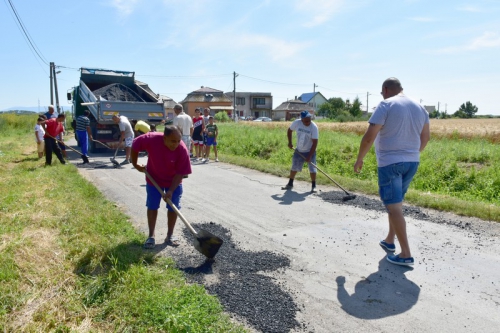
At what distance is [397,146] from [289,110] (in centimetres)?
7155

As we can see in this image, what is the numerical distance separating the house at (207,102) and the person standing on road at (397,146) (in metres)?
61.9

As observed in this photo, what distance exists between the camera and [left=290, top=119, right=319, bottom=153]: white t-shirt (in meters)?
7.93

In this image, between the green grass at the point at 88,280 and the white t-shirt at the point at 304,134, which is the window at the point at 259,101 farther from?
the green grass at the point at 88,280

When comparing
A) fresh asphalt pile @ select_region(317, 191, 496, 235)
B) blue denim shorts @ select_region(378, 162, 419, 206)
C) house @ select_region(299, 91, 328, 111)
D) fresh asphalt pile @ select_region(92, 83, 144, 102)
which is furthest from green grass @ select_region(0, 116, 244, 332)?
house @ select_region(299, 91, 328, 111)

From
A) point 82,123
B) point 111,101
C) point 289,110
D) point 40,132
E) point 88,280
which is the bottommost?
point 88,280

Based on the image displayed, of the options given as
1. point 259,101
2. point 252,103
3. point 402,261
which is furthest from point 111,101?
point 259,101

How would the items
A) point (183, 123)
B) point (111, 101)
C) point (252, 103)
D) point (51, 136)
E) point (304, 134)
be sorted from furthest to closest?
point (252, 103) < point (111, 101) < point (183, 123) < point (51, 136) < point (304, 134)

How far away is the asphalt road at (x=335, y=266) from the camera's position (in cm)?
311

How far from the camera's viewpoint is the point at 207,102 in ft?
219

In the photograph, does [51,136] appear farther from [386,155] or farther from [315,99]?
[315,99]

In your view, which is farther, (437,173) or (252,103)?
(252,103)

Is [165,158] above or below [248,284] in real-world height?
above

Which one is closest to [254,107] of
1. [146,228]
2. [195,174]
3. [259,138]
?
[259,138]

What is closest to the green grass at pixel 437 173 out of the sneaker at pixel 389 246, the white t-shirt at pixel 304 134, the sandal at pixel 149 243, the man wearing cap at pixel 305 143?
the man wearing cap at pixel 305 143
